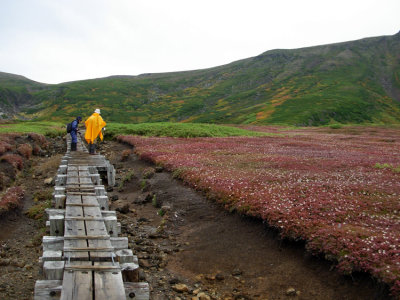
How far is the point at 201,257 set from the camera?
9.45 m

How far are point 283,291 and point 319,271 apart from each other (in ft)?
3.30

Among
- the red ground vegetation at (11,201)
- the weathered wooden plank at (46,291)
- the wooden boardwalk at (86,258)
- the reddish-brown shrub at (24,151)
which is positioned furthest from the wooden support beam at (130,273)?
the reddish-brown shrub at (24,151)

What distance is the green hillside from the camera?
105 m

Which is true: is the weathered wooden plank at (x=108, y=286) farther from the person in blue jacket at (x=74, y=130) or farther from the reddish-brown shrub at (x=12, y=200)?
the person in blue jacket at (x=74, y=130)

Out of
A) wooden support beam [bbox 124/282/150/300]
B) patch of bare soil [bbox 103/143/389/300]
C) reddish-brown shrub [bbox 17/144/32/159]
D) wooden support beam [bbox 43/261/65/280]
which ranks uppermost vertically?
reddish-brown shrub [bbox 17/144/32/159]

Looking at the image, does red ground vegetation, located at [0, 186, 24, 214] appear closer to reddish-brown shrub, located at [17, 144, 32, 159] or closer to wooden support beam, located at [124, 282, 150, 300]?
wooden support beam, located at [124, 282, 150, 300]

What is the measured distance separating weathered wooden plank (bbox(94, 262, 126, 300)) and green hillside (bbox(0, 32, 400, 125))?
82.3 metres

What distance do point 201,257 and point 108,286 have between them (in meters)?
4.17

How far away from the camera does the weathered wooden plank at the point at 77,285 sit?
540 cm

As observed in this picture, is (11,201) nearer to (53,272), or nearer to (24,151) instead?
(53,272)

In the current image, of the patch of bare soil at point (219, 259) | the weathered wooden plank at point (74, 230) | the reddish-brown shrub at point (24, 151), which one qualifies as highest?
the reddish-brown shrub at point (24, 151)

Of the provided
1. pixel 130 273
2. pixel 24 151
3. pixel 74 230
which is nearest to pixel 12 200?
pixel 74 230

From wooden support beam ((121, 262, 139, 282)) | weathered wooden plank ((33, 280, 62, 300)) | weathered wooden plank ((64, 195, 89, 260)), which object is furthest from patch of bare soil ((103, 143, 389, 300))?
weathered wooden plank ((33, 280, 62, 300))

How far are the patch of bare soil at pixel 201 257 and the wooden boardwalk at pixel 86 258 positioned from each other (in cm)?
130
